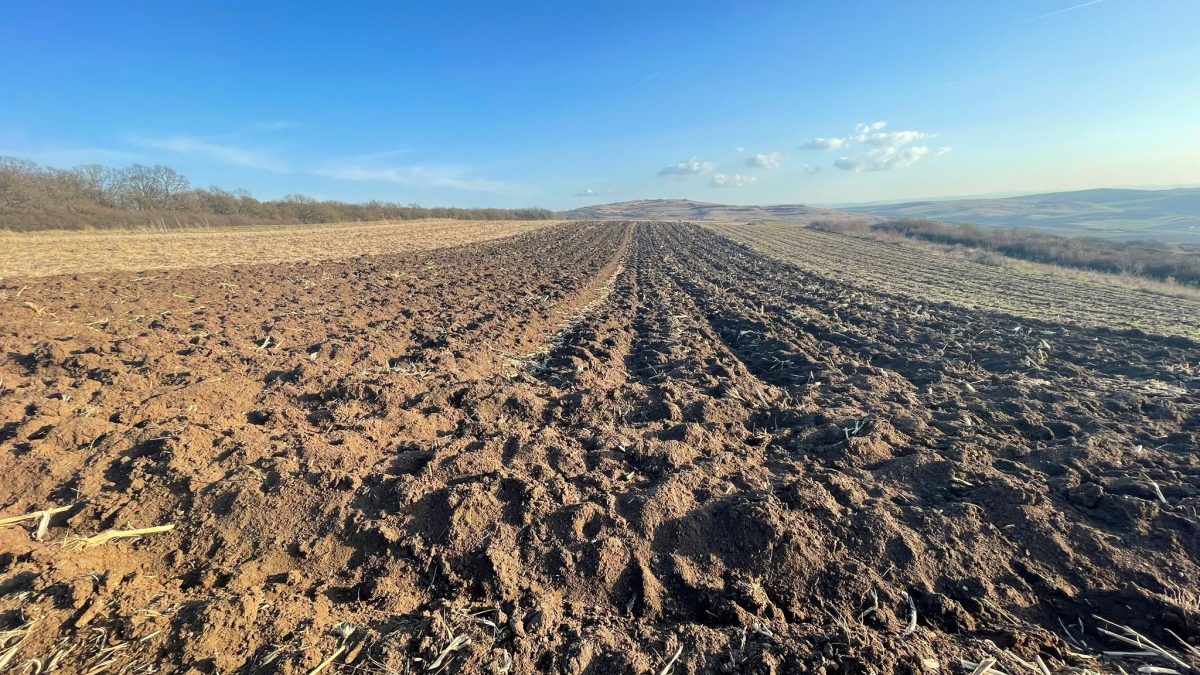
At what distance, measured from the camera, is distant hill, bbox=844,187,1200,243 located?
62.3m

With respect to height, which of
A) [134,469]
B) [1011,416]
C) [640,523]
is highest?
[134,469]

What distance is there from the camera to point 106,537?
3180 mm

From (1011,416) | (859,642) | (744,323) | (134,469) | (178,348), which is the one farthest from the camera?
(744,323)

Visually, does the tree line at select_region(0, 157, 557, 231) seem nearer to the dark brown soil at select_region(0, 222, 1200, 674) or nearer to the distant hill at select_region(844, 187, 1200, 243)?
the dark brown soil at select_region(0, 222, 1200, 674)

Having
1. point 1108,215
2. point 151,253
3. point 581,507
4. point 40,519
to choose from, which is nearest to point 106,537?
point 40,519

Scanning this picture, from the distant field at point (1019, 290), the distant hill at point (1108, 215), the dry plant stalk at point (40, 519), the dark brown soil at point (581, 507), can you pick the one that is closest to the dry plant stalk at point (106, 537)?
the dark brown soil at point (581, 507)

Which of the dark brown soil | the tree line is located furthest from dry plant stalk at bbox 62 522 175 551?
the tree line

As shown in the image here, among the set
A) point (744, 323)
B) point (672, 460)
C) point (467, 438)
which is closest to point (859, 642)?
point (672, 460)

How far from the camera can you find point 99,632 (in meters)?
2.52

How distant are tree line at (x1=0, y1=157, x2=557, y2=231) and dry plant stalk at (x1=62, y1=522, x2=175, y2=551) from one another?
151ft

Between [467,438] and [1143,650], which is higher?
[467,438]

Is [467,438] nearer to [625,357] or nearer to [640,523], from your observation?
[640,523]

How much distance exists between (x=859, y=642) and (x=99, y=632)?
3.86 m

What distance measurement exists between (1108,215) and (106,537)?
131188 millimetres
